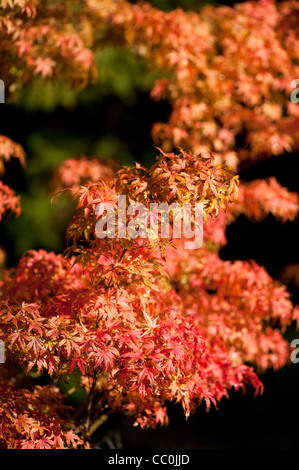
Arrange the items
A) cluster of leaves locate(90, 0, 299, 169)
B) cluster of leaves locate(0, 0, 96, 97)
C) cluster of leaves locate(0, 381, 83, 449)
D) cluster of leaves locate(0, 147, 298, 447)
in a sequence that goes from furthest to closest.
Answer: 1. cluster of leaves locate(90, 0, 299, 169)
2. cluster of leaves locate(0, 0, 96, 97)
3. cluster of leaves locate(0, 381, 83, 449)
4. cluster of leaves locate(0, 147, 298, 447)

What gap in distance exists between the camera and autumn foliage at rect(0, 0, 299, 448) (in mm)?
2020

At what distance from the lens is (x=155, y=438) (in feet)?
17.1

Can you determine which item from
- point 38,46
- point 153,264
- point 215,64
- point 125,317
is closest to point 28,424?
point 125,317

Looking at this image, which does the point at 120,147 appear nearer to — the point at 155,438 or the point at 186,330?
the point at 155,438

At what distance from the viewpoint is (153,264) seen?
6.93 feet

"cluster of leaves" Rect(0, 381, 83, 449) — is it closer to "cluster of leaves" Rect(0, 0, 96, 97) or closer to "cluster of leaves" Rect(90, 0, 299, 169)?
"cluster of leaves" Rect(0, 0, 96, 97)

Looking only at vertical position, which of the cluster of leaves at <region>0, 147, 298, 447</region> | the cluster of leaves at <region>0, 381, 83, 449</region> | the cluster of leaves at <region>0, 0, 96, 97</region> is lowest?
the cluster of leaves at <region>0, 381, 83, 449</region>

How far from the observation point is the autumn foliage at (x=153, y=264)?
6.63 ft

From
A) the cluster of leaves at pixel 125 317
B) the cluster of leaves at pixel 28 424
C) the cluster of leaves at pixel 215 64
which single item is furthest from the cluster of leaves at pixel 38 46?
the cluster of leaves at pixel 28 424

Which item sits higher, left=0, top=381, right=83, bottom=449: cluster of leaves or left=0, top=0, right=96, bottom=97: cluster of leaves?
left=0, top=0, right=96, bottom=97: cluster of leaves

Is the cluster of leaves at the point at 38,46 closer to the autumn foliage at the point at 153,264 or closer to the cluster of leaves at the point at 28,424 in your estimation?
the autumn foliage at the point at 153,264

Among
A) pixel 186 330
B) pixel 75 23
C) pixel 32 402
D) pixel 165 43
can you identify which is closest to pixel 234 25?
pixel 165 43

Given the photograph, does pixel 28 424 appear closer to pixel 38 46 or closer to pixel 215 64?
pixel 38 46

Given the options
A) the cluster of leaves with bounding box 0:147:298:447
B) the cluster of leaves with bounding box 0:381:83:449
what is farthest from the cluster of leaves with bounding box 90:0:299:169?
the cluster of leaves with bounding box 0:381:83:449
